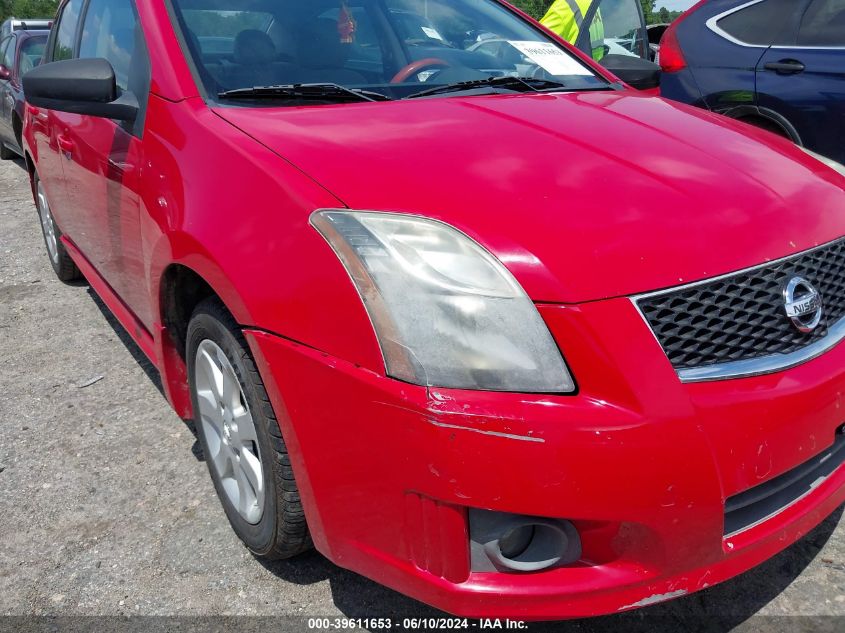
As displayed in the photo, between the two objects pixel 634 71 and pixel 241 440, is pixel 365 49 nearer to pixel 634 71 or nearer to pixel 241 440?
pixel 634 71

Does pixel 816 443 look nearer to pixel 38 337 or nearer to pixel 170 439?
pixel 170 439

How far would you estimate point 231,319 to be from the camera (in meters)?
1.83

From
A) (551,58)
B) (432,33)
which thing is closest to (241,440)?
(432,33)

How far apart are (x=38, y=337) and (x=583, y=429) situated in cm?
331

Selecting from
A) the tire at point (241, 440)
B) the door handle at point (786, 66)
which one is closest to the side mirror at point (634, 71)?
the door handle at point (786, 66)

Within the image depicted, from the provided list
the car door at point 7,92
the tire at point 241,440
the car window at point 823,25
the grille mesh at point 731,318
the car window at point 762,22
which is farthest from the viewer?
the car door at point 7,92

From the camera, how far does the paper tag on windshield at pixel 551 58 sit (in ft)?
8.84

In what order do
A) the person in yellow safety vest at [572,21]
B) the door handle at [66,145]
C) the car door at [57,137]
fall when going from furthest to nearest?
the person in yellow safety vest at [572,21] → the car door at [57,137] → the door handle at [66,145]

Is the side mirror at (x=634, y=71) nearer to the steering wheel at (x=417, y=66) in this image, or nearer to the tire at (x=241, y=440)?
the steering wheel at (x=417, y=66)

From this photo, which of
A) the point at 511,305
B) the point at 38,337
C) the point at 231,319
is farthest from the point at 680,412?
the point at 38,337

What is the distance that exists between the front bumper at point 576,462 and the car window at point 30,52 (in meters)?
6.94

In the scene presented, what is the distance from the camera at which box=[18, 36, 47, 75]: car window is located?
7094 mm

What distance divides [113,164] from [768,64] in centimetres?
382

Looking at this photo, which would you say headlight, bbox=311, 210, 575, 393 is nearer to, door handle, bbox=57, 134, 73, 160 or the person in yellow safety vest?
door handle, bbox=57, 134, 73, 160
